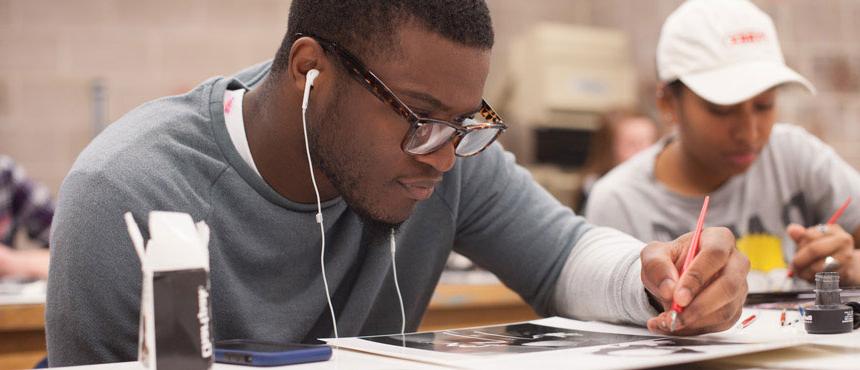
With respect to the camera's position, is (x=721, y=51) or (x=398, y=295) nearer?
(x=398, y=295)

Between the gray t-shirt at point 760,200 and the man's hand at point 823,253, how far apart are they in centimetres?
39

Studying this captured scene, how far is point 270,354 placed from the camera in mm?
889

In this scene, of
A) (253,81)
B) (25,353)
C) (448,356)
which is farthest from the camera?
(25,353)

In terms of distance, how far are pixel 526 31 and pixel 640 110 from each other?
29.8 inches

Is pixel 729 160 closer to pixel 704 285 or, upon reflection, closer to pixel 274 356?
pixel 704 285

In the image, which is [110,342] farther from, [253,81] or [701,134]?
[701,134]

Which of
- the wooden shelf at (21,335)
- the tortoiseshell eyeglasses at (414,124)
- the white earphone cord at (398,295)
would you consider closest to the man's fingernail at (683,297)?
the tortoiseshell eyeglasses at (414,124)

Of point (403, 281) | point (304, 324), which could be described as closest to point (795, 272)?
point (403, 281)

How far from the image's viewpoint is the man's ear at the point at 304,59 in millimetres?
1220

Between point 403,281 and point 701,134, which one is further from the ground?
point 701,134

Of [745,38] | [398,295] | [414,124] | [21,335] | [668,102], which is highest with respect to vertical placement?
[745,38]

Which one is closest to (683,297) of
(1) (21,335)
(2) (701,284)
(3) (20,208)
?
(2) (701,284)

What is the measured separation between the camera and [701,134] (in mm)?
1978

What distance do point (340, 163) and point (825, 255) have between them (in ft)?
2.74
